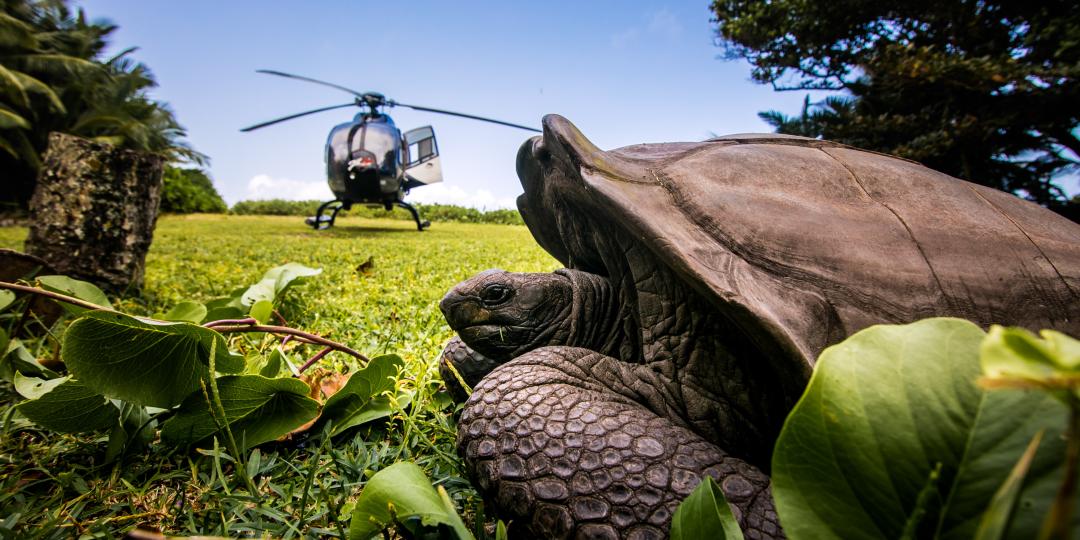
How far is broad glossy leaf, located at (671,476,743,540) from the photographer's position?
2.47 feet

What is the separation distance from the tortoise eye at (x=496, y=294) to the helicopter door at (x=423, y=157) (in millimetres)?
14889

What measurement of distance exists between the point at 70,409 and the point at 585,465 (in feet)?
4.15

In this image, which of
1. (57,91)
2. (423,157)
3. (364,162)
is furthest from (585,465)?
(57,91)

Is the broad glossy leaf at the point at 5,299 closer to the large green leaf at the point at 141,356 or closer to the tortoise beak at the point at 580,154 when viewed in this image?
the large green leaf at the point at 141,356

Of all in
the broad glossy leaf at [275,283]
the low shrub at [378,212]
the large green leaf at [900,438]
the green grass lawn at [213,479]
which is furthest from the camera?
the low shrub at [378,212]

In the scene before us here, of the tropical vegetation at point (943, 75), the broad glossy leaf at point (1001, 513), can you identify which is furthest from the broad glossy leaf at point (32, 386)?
the tropical vegetation at point (943, 75)

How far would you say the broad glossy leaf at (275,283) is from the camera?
2633 millimetres

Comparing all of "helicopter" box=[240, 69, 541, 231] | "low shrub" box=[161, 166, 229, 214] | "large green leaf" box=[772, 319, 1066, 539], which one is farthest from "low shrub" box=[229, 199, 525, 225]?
"large green leaf" box=[772, 319, 1066, 539]

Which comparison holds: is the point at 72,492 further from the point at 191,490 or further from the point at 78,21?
the point at 78,21

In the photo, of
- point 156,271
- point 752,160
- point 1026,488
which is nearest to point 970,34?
point 752,160

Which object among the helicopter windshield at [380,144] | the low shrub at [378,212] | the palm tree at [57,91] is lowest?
the low shrub at [378,212]

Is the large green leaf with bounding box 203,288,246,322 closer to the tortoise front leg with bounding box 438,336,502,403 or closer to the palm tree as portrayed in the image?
the tortoise front leg with bounding box 438,336,502,403

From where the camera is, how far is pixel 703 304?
1.37 metres

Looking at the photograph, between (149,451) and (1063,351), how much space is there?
5.95 ft
